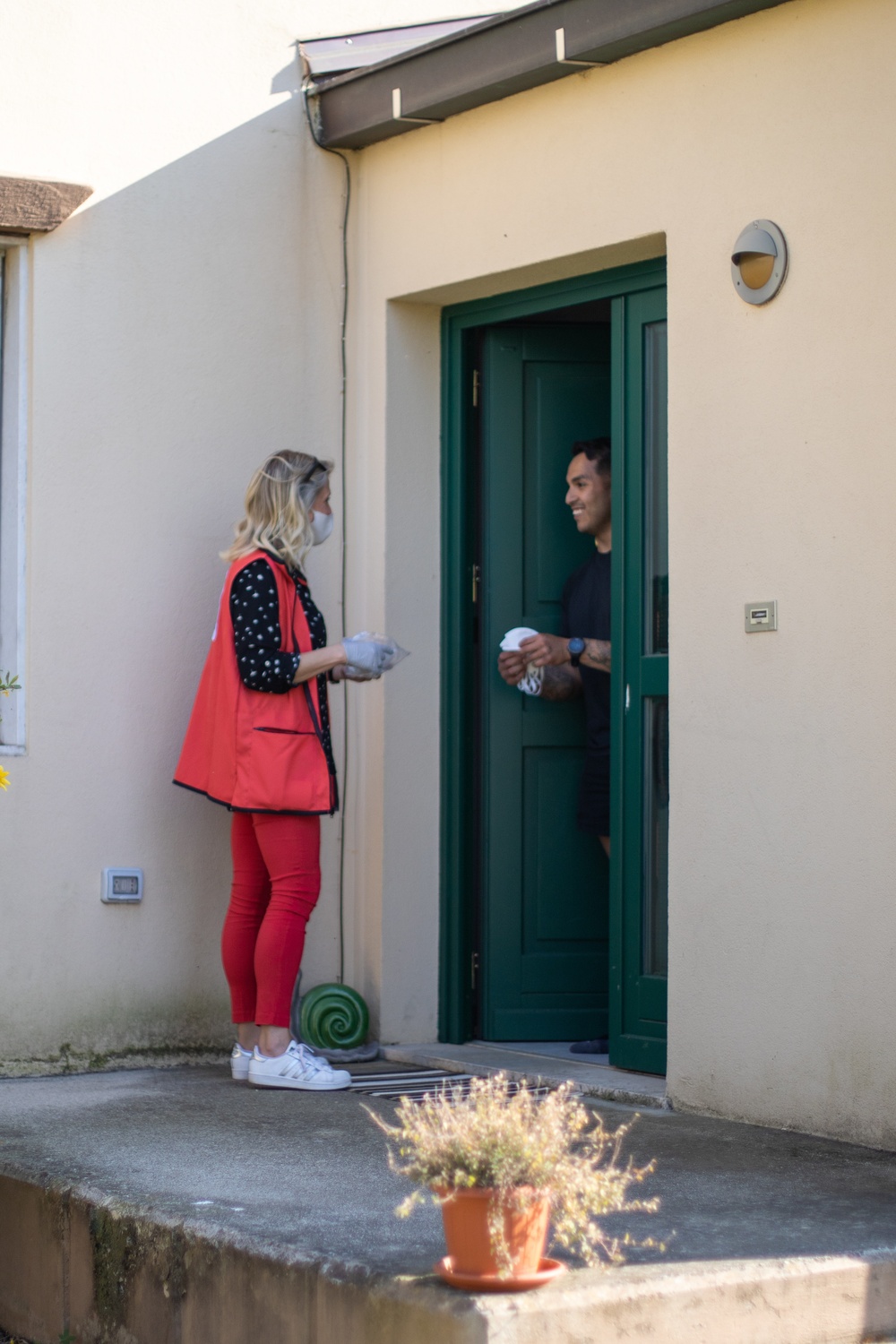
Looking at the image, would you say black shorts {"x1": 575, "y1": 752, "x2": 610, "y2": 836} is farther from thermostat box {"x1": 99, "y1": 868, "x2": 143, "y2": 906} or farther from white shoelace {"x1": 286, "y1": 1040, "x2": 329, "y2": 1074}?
thermostat box {"x1": 99, "y1": 868, "x2": 143, "y2": 906}

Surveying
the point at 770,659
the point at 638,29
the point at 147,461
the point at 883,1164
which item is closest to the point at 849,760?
the point at 770,659

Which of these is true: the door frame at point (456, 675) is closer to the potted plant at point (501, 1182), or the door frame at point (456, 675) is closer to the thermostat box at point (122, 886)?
the thermostat box at point (122, 886)

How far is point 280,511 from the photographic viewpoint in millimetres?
5348

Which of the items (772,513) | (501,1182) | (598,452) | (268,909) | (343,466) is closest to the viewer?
(501,1182)

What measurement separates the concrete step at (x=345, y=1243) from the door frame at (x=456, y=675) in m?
1.28

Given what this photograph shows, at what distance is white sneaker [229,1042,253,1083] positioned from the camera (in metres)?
5.37

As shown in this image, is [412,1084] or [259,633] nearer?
[259,633]

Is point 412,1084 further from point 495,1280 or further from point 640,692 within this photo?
point 495,1280

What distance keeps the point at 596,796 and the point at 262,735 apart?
50.1 inches

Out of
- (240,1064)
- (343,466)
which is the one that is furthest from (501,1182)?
(343,466)

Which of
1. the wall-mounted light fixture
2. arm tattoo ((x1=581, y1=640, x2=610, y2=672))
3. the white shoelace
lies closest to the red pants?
the white shoelace

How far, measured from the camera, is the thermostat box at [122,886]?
562 centimetres

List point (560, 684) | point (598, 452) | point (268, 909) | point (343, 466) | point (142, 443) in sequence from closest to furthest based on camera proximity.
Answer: point (268, 909) < point (142, 443) < point (598, 452) < point (560, 684) < point (343, 466)

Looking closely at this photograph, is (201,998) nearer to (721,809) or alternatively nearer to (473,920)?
(473,920)
